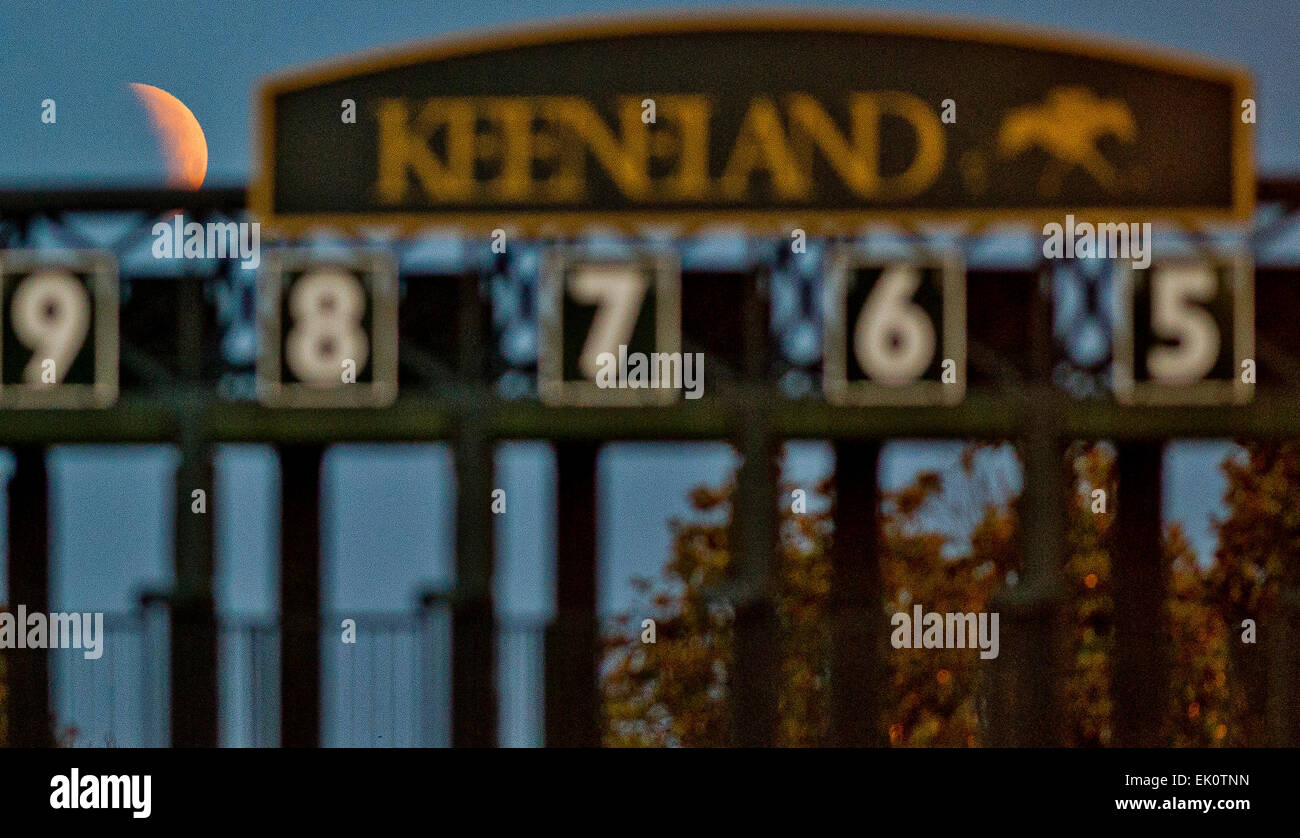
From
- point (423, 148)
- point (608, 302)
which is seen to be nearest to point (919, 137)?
point (608, 302)

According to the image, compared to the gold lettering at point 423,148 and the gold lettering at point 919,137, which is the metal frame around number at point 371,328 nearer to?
the gold lettering at point 423,148

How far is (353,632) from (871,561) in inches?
183

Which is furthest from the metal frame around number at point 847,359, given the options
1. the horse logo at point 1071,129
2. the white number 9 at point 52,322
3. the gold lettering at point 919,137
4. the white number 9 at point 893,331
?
the white number 9 at point 52,322

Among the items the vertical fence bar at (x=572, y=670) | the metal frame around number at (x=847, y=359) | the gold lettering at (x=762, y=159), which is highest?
the gold lettering at (x=762, y=159)

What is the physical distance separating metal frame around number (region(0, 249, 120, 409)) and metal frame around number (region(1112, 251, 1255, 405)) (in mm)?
7535

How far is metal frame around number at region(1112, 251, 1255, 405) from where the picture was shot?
47.8ft

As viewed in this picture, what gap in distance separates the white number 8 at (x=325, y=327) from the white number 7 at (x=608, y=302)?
66.1 inches

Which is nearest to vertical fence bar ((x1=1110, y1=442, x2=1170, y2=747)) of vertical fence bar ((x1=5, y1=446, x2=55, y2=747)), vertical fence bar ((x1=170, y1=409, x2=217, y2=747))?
vertical fence bar ((x1=170, y1=409, x2=217, y2=747))

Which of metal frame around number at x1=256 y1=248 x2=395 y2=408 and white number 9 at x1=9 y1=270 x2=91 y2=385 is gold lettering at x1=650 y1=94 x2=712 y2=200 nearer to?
metal frame around number at x1=256 y1=248 x2=395 y2=408

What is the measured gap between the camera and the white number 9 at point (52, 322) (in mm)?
15820

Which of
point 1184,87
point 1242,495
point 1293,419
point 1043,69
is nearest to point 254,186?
point 1043,69

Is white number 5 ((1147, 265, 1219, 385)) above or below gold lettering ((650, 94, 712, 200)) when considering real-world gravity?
→ below
